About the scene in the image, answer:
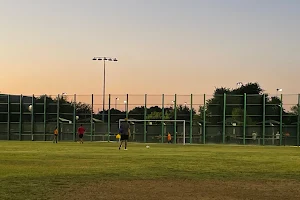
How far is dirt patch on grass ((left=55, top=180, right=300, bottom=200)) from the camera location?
34.5ft

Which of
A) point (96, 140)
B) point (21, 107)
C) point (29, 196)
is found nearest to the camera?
point (29, 196)

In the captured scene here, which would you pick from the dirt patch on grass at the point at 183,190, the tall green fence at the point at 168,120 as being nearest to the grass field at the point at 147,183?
the dirt patch on grass at the point at 183,190

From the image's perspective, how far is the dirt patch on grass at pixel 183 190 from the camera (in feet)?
34.5

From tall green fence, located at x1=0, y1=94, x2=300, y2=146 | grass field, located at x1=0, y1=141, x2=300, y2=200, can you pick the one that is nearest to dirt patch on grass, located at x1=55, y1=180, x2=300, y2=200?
grass field, located at x1=0, y1=141, x2=300, y2=200

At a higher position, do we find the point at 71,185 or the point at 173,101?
the point at 173,101

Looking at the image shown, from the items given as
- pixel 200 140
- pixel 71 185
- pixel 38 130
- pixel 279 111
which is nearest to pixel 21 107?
pixel 38 130

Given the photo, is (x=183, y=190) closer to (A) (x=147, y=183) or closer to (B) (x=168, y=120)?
(A) (x=147, y=183)

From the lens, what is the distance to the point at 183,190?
11562 mm

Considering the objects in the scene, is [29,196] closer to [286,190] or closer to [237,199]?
[237,199]

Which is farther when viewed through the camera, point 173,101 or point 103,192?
point 173,101

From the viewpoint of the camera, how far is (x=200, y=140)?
56.2m

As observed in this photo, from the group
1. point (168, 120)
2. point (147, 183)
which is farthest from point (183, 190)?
point (168, 120)

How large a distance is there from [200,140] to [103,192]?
45781 mm

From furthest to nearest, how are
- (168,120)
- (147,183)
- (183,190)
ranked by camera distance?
(168,120) → (147,183) → (183,190)
